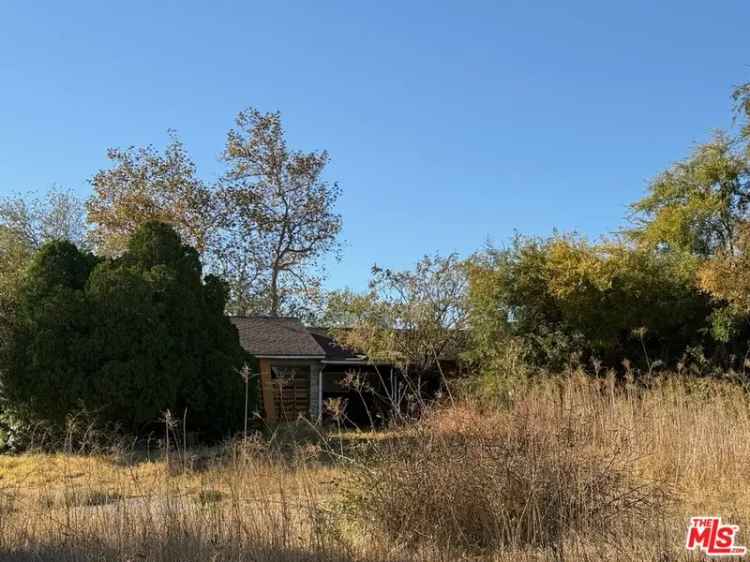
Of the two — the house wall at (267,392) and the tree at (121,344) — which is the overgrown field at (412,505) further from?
the house wall at (267,392)

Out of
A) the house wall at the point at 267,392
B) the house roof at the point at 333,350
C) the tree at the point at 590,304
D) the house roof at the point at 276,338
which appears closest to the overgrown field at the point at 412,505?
the tree at the point at 590,304

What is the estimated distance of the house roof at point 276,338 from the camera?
21047 millimetres

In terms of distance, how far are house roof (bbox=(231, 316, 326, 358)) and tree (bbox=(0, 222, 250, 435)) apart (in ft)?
20.6

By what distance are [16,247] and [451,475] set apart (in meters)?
17.5

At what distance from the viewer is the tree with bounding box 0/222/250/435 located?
12742mm

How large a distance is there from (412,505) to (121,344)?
9.12 meters

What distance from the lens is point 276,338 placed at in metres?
22.0

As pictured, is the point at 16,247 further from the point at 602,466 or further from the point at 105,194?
the point at 602,466

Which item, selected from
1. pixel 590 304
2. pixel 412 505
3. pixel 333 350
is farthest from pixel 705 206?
pixel 412 505

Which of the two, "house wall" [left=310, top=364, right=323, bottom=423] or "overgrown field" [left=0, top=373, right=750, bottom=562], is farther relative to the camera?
"house wall" [left=310, top=364, right=323, bottom=423]

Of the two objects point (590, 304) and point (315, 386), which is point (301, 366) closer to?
point (315, 386)

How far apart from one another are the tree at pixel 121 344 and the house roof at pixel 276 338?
20.6ft

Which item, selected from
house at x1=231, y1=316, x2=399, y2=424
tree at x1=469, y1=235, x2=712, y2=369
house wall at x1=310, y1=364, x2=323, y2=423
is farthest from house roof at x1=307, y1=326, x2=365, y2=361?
tree at x1=469, y1=235, x2=712, y2=369

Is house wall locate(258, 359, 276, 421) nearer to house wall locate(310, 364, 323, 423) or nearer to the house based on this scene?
the house
